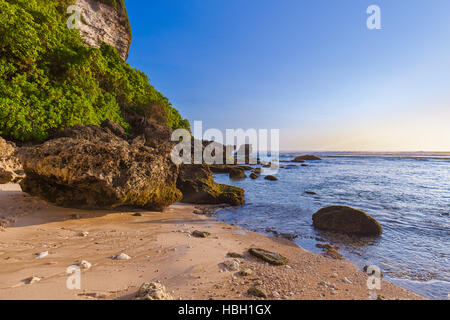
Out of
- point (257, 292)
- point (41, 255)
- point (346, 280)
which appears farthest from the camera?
point (346, 280)

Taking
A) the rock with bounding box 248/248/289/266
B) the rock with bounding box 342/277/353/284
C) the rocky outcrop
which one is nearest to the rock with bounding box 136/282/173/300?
the rock with bounding box 248/248/289/266

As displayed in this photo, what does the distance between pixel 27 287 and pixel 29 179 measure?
444 centimetres

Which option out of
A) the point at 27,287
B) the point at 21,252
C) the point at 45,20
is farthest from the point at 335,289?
the point at 45,20

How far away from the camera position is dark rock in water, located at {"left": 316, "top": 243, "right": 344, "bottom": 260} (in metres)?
4.90

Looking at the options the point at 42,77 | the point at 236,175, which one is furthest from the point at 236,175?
the point at 42,77

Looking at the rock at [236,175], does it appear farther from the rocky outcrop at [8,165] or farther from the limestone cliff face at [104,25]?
the limestone cliff face at [104,25]

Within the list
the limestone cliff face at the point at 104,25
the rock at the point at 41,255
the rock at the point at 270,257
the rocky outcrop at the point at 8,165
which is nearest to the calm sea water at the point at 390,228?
the rock at the point at 270,257

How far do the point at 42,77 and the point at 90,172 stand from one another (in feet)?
29.6

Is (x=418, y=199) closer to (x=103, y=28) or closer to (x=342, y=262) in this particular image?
(x=342, y=262)

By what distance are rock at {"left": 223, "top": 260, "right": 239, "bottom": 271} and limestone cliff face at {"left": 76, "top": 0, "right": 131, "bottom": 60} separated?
26261 millimetres

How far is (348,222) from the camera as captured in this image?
22.0 ft

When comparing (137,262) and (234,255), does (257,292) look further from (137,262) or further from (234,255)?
(137,262)

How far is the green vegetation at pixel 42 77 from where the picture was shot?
316 inches

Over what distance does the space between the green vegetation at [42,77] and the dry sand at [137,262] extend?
437 cm
